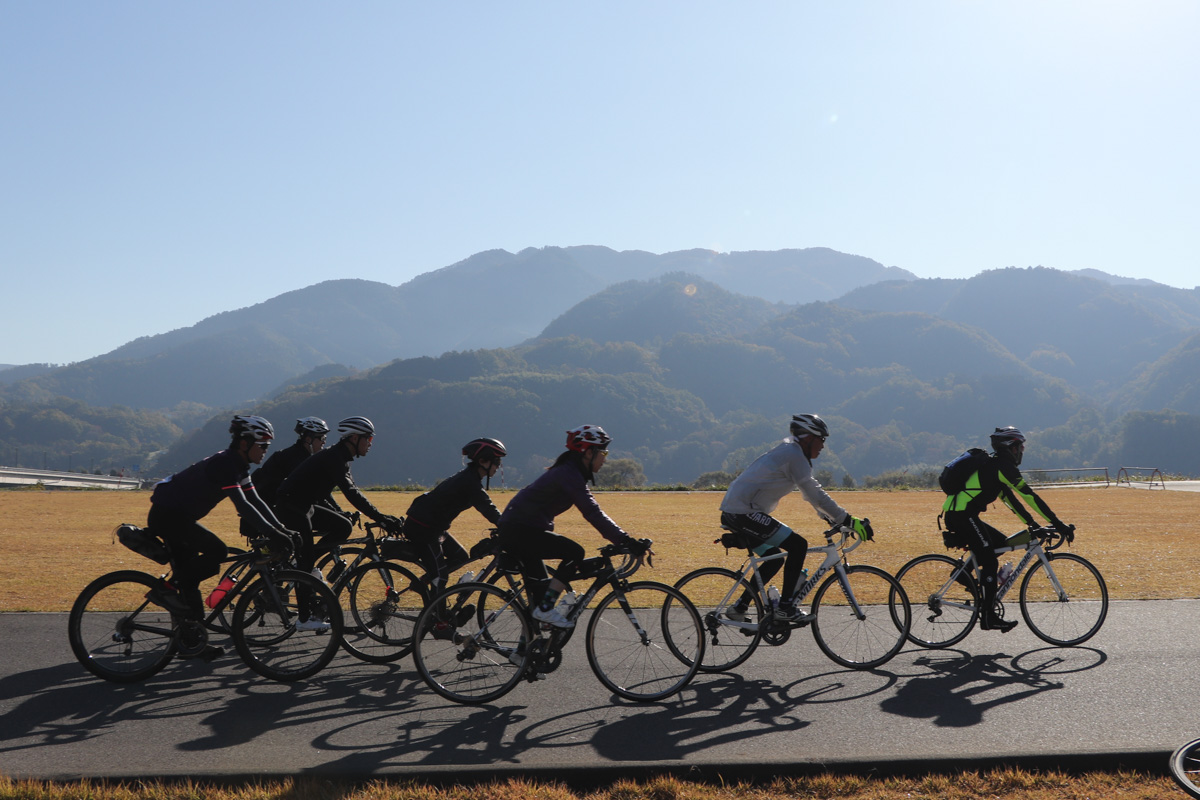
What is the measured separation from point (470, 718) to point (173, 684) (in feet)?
7.71

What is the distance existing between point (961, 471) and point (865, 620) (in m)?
1.70

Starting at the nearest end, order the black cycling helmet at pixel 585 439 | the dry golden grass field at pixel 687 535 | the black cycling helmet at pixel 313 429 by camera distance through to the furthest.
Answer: the black cycling helmet at pixel 585 439 → the black cycling helmet at pixel 313 429 → the dry golden grass field at pixel 687 535

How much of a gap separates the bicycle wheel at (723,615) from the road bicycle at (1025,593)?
154 centimetres

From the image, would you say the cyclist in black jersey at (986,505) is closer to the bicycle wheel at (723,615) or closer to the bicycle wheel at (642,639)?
the bicycle wheel at (723,615)

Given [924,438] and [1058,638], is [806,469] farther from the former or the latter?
[924,438]

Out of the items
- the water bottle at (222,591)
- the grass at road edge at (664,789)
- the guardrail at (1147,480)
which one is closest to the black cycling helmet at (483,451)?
the water bottle at (222,591)

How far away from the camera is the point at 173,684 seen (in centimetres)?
597

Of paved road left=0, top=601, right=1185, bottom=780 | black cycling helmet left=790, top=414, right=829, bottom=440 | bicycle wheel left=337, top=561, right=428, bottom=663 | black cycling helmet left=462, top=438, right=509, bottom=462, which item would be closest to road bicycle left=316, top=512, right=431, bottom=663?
bicycle wheel left=337, top=561, right=428, bottom=663

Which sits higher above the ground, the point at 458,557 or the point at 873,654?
the point at 458,557

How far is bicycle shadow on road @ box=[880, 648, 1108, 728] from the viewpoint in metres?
5.44

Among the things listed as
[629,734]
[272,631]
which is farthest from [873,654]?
[272,631]

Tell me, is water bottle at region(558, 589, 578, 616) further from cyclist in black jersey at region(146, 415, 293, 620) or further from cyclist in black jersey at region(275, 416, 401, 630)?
cyclist in black jersey at region(146, 415, 293, 620)

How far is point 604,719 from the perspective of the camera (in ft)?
17.3

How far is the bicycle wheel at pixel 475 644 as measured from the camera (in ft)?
18.1
